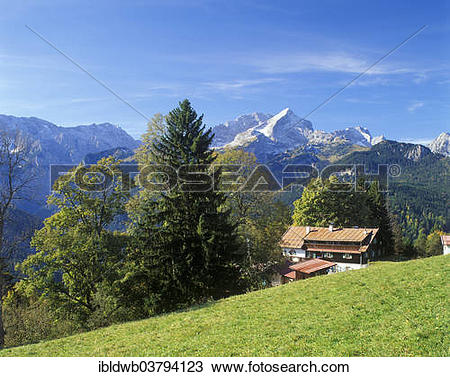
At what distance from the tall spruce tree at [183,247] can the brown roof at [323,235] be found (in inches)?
1121

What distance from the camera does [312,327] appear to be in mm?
10625

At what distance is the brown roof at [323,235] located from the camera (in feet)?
168

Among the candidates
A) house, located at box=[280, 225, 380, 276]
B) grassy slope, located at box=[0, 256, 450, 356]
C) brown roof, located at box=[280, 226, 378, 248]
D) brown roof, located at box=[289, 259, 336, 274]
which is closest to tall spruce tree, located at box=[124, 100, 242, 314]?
grassy slope, located at box=[0, 256, 450, 356]

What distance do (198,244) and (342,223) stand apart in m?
39.6

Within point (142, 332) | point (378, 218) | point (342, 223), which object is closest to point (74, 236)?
point (142, 332)

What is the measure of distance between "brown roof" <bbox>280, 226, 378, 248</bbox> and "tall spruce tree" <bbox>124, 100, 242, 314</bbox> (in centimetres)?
2848

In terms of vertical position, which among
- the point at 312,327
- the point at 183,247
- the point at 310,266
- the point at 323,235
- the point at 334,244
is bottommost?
the point at 310,266

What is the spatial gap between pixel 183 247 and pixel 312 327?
44.2 feet

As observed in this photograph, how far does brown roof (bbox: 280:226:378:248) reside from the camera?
5122 cm

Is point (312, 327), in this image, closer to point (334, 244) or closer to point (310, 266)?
point (310, 266)
